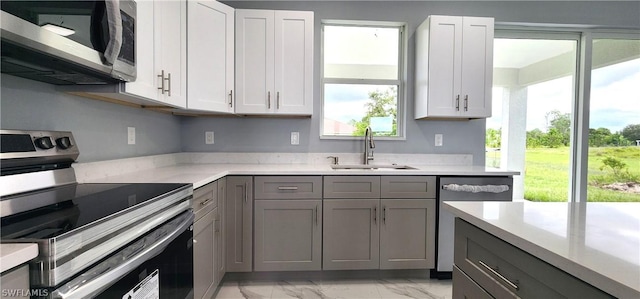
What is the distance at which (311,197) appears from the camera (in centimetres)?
230

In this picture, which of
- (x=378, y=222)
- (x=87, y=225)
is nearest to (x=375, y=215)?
(x=378, y=222)

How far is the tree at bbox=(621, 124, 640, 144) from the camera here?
309 cm

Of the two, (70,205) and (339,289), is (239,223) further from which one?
(70,205)

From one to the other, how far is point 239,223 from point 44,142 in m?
1.28

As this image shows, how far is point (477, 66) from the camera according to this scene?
2.66 m

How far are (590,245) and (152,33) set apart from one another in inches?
80.6

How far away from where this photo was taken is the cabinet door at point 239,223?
225 centimetres

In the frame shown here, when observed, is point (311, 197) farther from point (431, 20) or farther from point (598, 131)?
point (598, 131)

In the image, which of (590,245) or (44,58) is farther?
(44,58)

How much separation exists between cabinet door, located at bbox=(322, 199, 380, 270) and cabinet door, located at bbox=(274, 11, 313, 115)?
0.90 metres

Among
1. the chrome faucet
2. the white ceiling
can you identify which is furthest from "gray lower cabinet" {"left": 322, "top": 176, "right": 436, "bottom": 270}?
the white ceiling

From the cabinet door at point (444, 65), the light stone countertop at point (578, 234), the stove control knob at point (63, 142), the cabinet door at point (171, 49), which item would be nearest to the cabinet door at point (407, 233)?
the cabinet door at point (444, 65)

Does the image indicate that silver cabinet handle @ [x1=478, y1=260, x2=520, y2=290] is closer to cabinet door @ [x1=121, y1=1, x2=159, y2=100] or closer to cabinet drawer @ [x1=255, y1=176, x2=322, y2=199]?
cabinet drawer @ [x1=255, y1=176, x2=322, y2=199]

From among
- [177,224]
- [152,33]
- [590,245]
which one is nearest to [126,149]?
[152,33]
